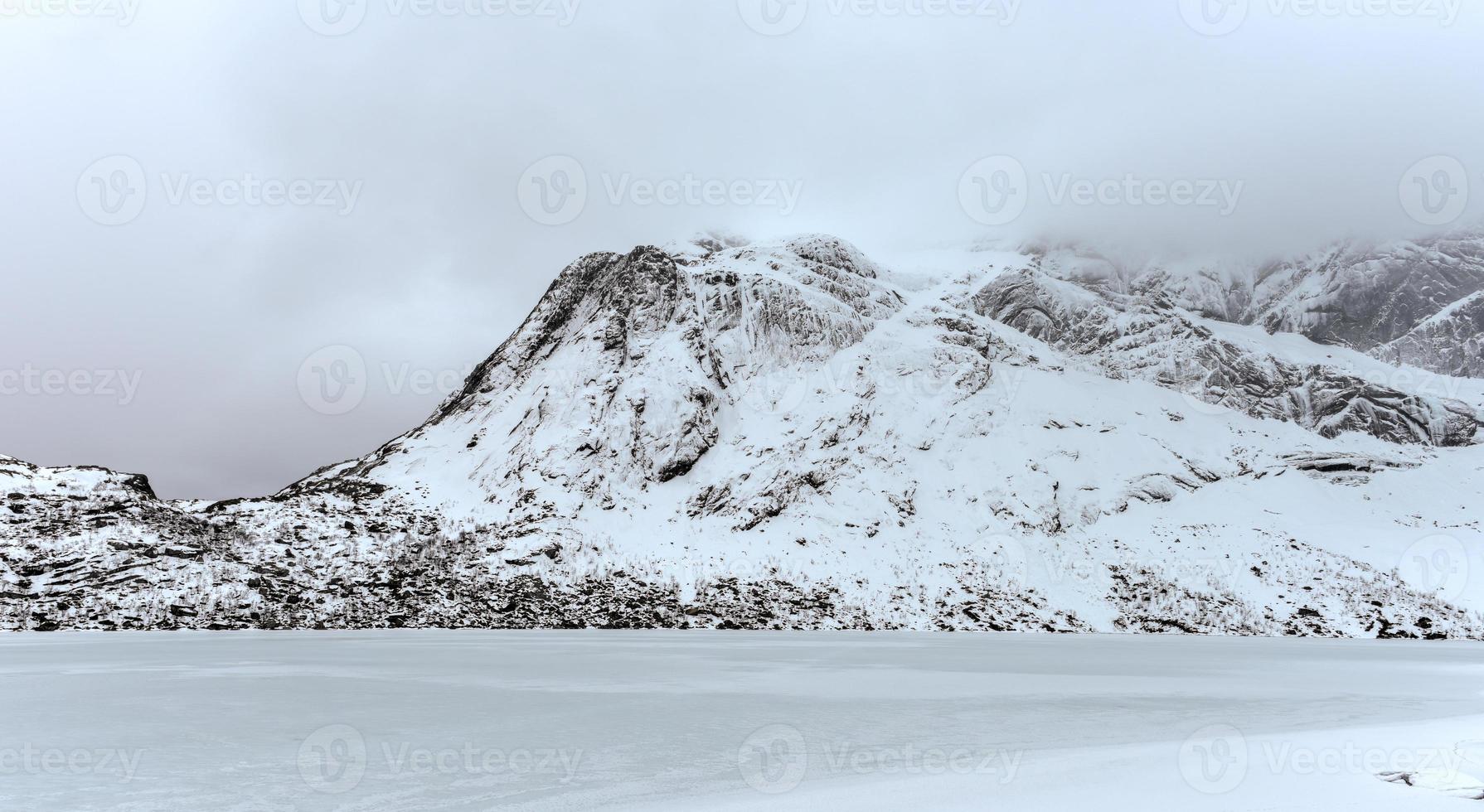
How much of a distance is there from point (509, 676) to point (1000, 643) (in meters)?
43.7

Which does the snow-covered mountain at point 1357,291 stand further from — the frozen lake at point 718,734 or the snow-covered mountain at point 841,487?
the frozen lake at point 718,734

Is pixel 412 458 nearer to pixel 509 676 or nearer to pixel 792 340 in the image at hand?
pixel 792 340

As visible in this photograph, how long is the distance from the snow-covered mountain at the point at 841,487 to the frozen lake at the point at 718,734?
40687mm

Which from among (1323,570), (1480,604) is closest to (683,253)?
(1323,570)

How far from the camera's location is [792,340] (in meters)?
141

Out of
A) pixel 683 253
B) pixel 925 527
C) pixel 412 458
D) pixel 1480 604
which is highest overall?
pixel 683 253

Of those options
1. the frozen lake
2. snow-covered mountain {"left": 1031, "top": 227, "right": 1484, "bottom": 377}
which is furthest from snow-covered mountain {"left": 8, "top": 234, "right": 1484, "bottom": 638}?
the frozen lake

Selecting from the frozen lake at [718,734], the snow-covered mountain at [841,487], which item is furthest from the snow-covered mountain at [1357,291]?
the frozen lake at [718,734]

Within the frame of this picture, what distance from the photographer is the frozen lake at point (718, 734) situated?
14.3 metres

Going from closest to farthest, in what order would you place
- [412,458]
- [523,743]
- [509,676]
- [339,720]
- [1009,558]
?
[523,743] → [339,720] → [509,676] → [1009,558] → [412,458]

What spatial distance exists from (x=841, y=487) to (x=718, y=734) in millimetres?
90358

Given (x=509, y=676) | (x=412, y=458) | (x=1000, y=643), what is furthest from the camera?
(x=412, y=458)

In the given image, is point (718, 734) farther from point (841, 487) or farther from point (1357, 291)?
point (1357, 291)

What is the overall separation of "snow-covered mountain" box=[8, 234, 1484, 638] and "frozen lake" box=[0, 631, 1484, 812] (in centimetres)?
4069
